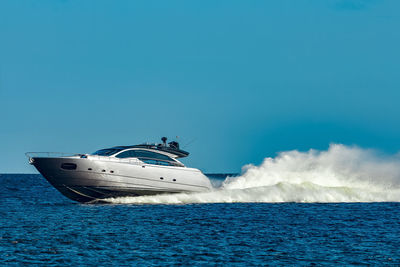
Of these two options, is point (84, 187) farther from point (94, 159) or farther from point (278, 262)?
point (278, 262)

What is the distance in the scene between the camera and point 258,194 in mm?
43125

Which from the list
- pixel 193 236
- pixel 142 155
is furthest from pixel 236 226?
pixel 142 155

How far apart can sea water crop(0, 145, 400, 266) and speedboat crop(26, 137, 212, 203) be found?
0.97 m

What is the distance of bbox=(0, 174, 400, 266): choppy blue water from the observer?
18906mm

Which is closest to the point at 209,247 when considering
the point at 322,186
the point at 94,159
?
the point at 94,159

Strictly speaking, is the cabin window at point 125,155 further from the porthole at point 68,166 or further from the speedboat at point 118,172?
the porthole at point 68,166

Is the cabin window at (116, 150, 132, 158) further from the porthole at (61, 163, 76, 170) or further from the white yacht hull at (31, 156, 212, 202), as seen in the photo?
the porthole at (61, 163, 76, 170)

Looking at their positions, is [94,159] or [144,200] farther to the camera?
[144,200]

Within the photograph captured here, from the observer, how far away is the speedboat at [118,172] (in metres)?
32.8

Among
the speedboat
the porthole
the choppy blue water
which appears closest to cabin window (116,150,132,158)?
the speedboat

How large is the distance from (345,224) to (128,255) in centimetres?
1443

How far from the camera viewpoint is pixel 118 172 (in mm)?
33219

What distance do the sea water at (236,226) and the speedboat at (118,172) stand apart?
969 mm

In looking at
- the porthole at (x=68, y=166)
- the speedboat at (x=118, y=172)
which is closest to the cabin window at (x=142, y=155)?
the speedboat at (x=118, y=172)
